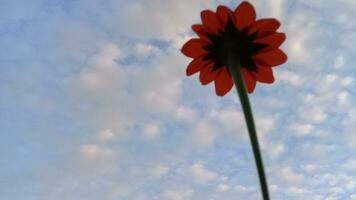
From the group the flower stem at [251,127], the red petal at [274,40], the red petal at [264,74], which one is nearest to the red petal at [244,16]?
the red petal at [274,40]

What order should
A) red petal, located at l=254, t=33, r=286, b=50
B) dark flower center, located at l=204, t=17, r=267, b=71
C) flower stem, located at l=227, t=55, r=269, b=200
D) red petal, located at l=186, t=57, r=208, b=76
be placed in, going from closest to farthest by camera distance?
flower stem, located at l=227, t=55, r=269, b=200, dark flower center, located at l=204, t=17, r=267, b=71, red petal, located at l=254, t=33, r=286, b=50, red petal, located at l=186, t=57, r=208, b=76

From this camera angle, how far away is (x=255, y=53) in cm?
164

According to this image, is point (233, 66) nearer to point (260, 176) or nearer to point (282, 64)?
point (282, 64)

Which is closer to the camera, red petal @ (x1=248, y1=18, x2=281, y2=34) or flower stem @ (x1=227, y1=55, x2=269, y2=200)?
flower stem @ (x1=227, y1=55, x2=269, y2=200)

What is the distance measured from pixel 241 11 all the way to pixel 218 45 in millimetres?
193

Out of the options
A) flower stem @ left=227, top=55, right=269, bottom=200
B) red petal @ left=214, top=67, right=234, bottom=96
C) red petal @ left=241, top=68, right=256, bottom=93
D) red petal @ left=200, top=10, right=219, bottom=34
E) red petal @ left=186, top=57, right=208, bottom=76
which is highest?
red petal @ left=200, top=10, right=219, bottom=34

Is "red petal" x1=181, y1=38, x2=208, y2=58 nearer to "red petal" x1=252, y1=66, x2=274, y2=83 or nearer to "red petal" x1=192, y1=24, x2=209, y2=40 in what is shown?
"red petal" x1=192, y1=24, x2=209, y2=40

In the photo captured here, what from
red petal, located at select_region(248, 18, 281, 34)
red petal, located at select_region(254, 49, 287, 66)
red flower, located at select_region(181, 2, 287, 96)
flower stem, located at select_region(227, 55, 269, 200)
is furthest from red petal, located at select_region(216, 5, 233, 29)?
flower stem, located at select_region(227, 55, 269, 200)

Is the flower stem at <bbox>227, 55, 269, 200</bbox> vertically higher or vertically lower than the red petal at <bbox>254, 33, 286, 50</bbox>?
lower

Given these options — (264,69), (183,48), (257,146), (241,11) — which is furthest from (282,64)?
(257,146)

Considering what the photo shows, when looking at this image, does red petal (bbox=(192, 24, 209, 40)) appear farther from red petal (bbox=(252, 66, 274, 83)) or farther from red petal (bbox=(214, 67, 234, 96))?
red petal (bbox=(252, 66, 274, 83))

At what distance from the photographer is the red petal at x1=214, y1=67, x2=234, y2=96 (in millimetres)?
1806

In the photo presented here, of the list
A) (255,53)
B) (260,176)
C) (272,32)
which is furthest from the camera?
(272,32)

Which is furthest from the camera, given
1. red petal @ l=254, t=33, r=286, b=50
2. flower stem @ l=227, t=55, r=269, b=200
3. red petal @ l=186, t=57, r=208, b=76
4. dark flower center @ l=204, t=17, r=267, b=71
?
red petal @ l=186, t=57, r=208, b=76
